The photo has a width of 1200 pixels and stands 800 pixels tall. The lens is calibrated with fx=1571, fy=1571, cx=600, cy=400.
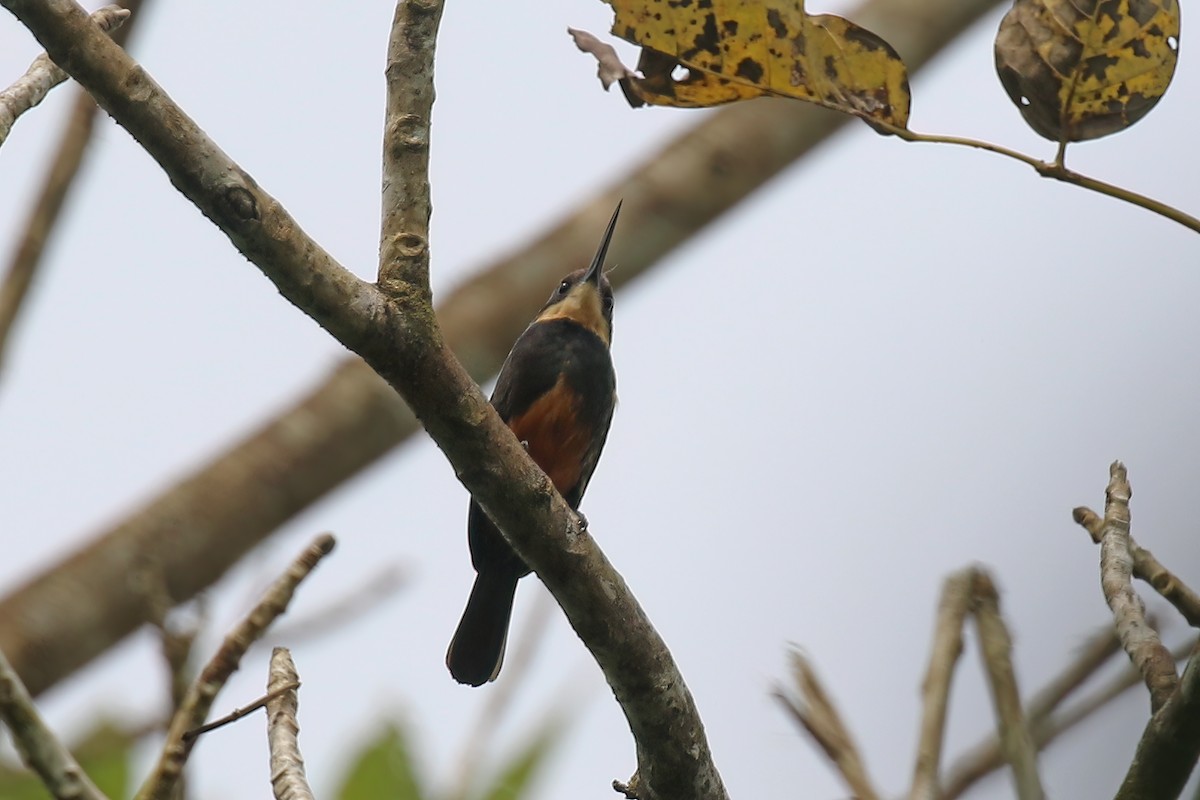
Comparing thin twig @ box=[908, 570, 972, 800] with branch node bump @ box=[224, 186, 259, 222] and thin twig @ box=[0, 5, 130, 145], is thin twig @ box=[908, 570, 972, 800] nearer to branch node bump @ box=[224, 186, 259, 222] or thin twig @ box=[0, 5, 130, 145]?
branch node bump @ box=[224, 186, 259, 222]

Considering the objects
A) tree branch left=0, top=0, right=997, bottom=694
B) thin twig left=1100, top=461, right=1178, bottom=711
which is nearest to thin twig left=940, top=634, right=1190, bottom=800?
thin twig left=1100, top=461, right=1178, bottom=711

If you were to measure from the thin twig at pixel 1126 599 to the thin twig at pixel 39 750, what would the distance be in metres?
1.25

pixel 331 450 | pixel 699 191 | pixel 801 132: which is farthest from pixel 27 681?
pixel 801 132

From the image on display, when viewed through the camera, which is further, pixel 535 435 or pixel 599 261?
pixel 599 261

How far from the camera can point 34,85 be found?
8.20 feet

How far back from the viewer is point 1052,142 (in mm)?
2086

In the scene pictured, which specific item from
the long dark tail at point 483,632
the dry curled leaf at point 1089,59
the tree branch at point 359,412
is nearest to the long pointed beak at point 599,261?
the tree branch at point 359,412

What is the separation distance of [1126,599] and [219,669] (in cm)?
125

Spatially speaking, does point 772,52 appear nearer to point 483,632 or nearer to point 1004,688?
point 1004,688

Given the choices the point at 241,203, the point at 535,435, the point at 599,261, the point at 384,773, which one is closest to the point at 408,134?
the point at 241,203

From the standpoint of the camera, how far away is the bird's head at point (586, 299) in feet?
18.3

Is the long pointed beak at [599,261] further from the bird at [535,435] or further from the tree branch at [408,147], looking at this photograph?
the tree branch at [408,147]

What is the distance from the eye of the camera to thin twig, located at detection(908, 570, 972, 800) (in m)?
1.99

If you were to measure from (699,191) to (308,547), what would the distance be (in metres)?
3.73
